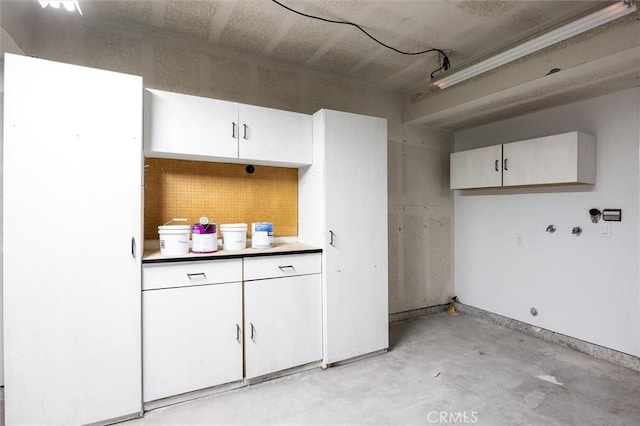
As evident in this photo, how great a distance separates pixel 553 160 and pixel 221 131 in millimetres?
2998

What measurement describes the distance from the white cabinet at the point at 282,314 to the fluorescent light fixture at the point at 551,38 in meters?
1.99

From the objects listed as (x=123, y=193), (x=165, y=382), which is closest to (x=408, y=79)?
(x=123, y=193)

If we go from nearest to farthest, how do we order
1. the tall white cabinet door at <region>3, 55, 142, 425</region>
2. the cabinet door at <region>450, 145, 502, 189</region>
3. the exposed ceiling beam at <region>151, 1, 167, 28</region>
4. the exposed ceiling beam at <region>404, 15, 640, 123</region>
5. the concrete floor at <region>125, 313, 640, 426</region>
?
the tall white cabinet door at <region>3, 55, 142, 425</region> → the concrete floor at <region>125, 313, 640, 426</region> → the exposed ceiling beam at <region>404, 15, 640, 123</region> → the exposed ceiling beam at <region>151, 1, 167, 28</region> → the cabinet door at <region>450, 145, 502, 189</region>

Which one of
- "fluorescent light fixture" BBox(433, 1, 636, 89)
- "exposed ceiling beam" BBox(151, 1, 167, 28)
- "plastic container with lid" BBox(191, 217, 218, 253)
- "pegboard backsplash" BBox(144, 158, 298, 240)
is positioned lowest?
"plastic container with lid" BBox(191, 217, 218, 253)

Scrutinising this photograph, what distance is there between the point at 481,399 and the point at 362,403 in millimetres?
846

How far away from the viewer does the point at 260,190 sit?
3027mm

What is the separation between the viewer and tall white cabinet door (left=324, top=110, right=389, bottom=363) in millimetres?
2719

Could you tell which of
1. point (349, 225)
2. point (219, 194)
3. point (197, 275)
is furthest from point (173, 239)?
point (349, 225)

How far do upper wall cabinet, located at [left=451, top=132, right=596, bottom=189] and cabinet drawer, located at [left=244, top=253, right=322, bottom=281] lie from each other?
223 centimetres

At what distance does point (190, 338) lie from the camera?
7.30 feet

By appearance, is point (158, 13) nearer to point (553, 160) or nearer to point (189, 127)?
point (189, 127)

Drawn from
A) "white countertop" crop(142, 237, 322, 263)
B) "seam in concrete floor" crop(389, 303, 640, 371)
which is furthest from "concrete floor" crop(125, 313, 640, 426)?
"white countertop" crop(142, 237, 322, 263)

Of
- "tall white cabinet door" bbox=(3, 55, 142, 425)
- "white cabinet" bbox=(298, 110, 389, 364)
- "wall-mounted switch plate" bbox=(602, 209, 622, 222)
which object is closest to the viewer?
"tall white cabinet door" bbox=(3, 55, 142, 425)

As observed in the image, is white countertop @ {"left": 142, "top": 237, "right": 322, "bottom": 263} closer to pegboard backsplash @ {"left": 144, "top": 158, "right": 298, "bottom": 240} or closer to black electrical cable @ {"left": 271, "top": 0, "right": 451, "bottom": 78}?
pegboard backsplash @ {"left": 144, "top": 158, "right": 298, "bottom": 240}
